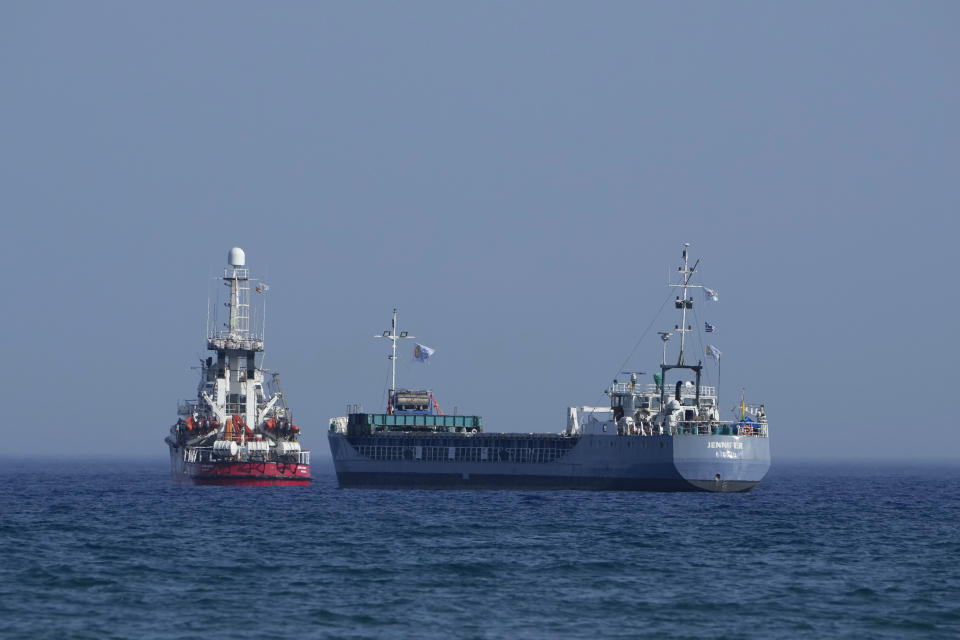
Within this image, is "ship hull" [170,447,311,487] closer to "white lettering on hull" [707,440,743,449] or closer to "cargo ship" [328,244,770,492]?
"cargo ship" [328,244,770,492]

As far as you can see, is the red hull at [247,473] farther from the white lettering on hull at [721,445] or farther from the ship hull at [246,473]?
the white lettering on hull at [721,445]

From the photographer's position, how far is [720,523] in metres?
91.3

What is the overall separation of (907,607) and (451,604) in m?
17.8

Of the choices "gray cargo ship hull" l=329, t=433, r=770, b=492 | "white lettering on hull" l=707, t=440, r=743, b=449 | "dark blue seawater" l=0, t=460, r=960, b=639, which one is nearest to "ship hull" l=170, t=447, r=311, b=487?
"gray cargo ship hull" l=329, t=433, r=770, b=492

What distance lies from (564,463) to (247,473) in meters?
30.7

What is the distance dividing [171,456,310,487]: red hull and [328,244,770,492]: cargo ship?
278 inches

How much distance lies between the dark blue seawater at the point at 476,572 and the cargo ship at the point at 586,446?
1084cm

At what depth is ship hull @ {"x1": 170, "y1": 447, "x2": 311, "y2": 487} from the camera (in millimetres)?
135125

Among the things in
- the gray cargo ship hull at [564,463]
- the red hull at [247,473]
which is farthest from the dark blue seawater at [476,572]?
the red hull at [247,473]

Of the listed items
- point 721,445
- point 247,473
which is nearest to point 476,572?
point 721,445

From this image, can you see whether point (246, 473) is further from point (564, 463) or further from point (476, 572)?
point (476, 572)

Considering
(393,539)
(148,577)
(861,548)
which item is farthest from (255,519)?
(861,548)

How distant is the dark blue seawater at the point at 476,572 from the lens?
165 feet

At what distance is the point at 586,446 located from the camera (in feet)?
415
